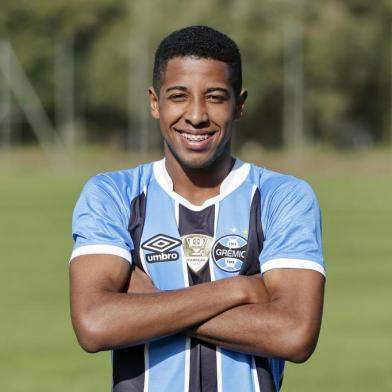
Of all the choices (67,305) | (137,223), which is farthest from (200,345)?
(67,305)

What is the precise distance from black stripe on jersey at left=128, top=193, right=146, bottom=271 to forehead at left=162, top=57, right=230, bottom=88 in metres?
0.43

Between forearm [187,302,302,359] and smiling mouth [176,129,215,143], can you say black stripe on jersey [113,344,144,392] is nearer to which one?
forearm [187,302,302,359]

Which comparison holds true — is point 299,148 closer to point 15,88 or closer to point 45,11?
point 15,88

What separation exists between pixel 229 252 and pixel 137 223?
35cm

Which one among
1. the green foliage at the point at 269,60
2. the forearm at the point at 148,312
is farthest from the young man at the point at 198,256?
the green foliage at the point at 269,60

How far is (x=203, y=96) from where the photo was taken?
176 inches

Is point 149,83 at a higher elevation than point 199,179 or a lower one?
higher

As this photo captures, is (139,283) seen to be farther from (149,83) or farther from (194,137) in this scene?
(149,83)

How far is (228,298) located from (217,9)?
5192 centimetres

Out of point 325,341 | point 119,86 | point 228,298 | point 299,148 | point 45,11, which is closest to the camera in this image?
point 228,298

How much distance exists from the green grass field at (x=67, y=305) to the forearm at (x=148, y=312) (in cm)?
694

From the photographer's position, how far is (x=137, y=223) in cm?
454

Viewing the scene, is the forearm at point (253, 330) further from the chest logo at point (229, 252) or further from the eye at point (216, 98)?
the eye at point (216, 98)

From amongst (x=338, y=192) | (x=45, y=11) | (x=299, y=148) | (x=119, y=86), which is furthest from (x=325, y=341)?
(x=45, y=11)
